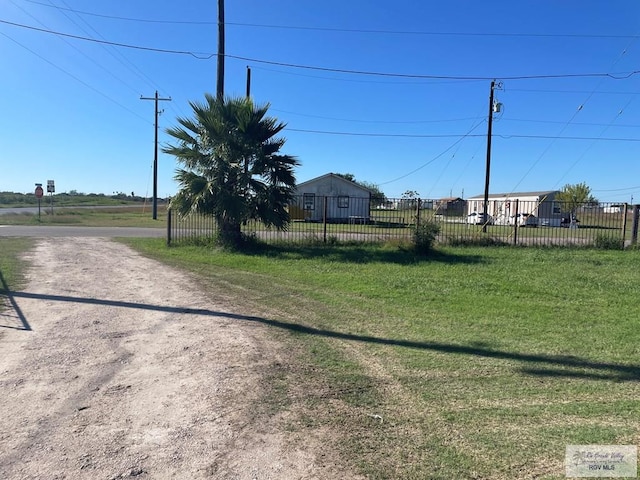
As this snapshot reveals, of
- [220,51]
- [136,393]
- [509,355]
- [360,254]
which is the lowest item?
[136,393]

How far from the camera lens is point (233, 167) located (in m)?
14.9

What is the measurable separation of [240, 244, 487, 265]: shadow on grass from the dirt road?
20.1ft

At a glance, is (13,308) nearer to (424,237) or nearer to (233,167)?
(233,167)

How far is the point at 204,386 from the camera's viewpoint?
4.56 m

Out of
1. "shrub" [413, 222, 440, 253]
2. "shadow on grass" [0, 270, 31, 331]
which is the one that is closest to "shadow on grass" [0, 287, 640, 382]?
"shadow on grass" [0, 270, 31, 331]

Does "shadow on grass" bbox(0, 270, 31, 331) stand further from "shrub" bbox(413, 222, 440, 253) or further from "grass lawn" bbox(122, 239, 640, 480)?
"shrub" bbox(413, 222, 440, 253)

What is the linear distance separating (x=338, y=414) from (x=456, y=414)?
3.20 ft

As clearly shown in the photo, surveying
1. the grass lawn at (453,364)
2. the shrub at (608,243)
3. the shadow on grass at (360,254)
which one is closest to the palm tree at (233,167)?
the shadow on grass at (360,254)

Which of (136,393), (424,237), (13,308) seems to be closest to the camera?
(136,393)

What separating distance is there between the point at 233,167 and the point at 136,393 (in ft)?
36.5

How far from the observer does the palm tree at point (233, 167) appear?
14.9 metres

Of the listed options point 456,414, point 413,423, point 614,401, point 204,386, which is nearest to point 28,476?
point 204,386

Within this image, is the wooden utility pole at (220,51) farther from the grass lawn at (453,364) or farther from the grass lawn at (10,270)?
the grass lawn at (453,364)

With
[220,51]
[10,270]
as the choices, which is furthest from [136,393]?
[220,51]
